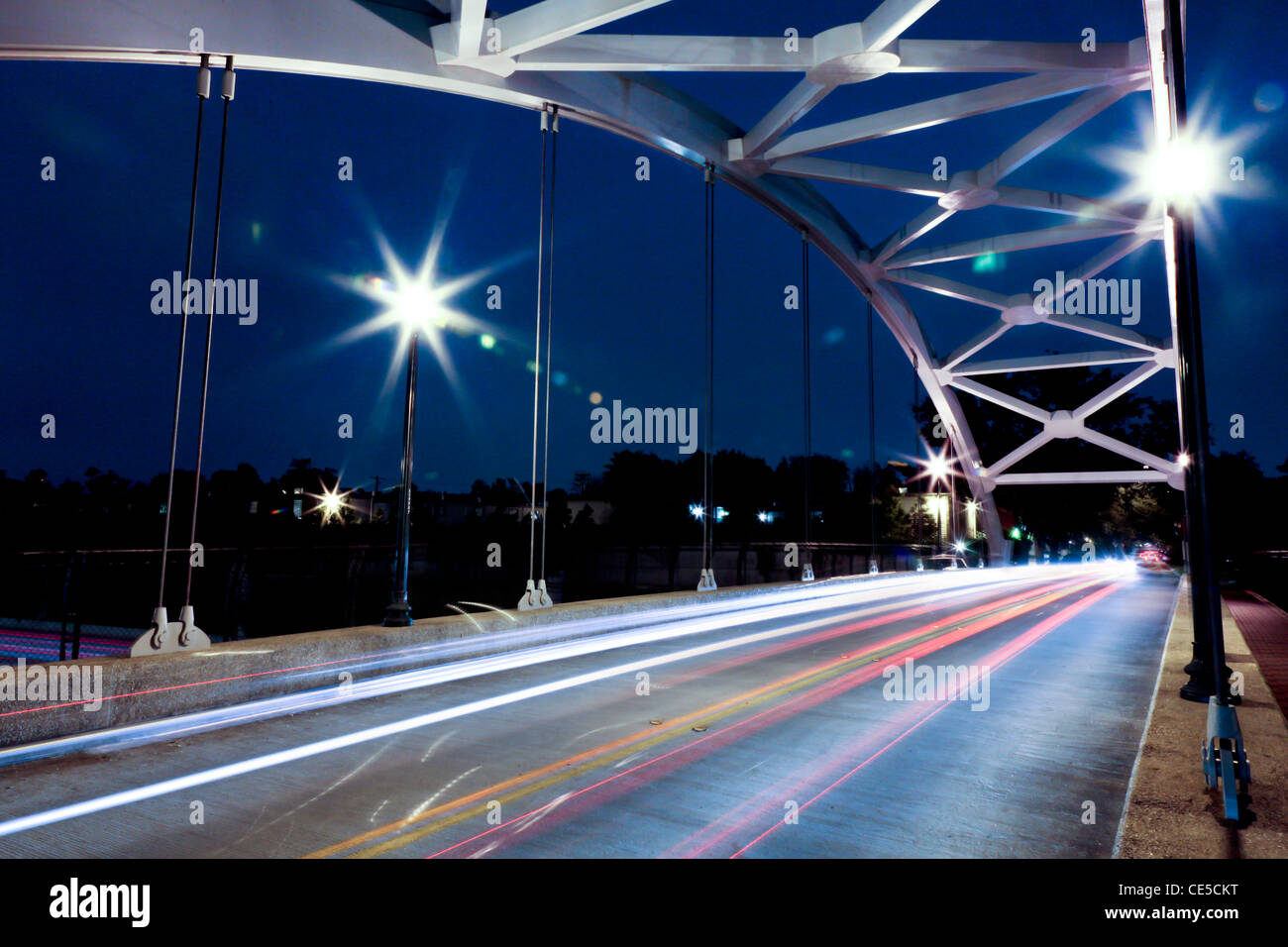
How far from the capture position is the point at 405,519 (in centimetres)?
962

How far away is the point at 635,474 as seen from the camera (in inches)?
2768

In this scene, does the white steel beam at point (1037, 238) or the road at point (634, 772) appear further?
the white steel beam at point (1037, 238)

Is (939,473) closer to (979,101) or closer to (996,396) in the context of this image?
(996,396)

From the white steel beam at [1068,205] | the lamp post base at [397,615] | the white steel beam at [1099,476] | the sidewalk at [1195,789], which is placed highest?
the white steel beam at [1068,205]

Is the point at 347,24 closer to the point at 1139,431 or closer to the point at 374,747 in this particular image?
the point at 374,747

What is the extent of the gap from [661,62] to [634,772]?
438 inches

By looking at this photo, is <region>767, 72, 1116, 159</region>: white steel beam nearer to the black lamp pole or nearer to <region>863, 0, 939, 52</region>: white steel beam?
<region>863, 0, 939, 52</region>: white steel beam

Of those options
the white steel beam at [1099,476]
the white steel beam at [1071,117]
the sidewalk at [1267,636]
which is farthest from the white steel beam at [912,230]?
the white steel beam at [1099,476]

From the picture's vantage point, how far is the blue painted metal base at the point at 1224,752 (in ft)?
13.7

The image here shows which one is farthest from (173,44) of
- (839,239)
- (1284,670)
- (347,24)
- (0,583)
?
(839,239)

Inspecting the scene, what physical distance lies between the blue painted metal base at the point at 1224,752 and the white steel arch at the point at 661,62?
977 cm

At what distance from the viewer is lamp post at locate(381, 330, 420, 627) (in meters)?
9.51

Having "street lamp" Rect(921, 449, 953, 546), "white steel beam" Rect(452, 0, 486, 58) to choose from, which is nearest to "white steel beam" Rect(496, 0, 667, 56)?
"white steel beam" Rect(452, 0, 486, 58)

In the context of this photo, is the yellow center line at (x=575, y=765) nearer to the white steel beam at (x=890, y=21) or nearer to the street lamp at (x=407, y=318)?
the street lamp at (x=407, y=318)
